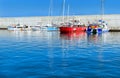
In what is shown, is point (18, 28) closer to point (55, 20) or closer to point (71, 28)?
point (55, 20)

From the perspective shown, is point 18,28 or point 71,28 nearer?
point 71,28

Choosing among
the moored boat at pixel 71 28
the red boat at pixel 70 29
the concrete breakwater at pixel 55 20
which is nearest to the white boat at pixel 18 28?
the concrete breakwater at pixel 55 20

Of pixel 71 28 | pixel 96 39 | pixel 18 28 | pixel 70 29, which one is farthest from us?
pixel 18 28

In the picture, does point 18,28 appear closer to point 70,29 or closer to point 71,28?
point 71,28

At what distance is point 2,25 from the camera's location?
93438mm

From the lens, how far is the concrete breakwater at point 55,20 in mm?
75500

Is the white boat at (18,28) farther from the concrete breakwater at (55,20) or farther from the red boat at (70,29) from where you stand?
the red boat at (70,29)

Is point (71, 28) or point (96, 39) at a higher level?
point (71, 28)

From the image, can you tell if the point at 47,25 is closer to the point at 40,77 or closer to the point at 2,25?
the point at 2,25

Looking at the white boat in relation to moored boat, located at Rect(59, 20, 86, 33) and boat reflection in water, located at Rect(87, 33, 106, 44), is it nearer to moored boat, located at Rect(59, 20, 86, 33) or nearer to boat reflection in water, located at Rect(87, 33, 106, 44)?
moored boat, located at Rect(59, 20, 86, 33)

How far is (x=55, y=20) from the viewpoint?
8231 centimetres

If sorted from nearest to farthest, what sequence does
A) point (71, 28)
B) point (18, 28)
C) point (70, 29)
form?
1. point (70, 29)
2. point (71, 28)
3. point (18, 28)

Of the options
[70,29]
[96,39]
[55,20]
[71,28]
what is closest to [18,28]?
[55,20]

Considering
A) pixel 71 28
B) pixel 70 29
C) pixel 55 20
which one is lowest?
pixel 70 29
